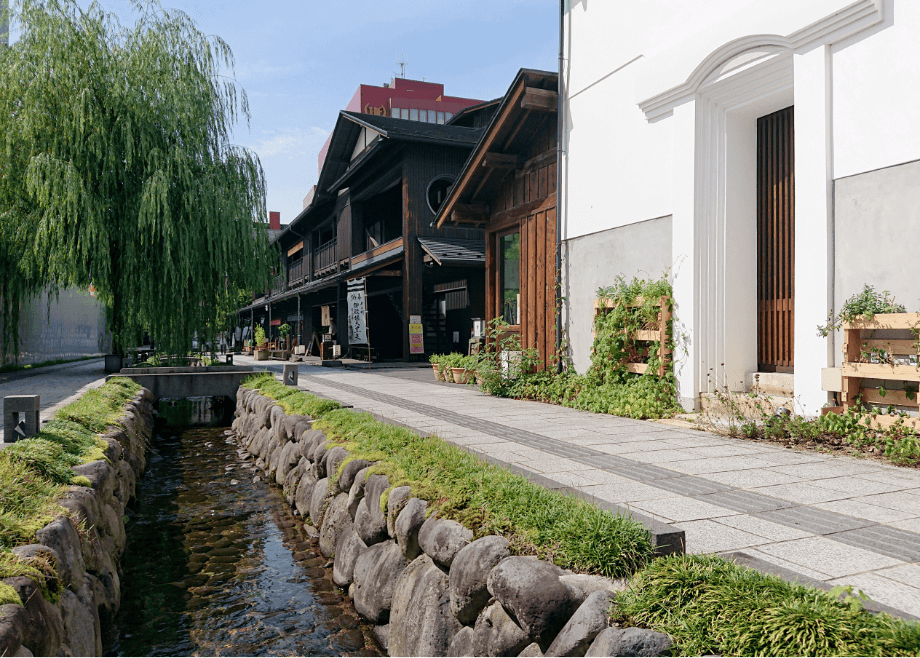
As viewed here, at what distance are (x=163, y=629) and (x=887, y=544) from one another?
432cm

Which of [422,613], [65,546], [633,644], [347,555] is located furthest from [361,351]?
[633,644]

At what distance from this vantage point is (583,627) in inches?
90.3

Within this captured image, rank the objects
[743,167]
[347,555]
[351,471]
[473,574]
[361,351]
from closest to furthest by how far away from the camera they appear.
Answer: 1. [473,574]
2. [347,555]
3. [351,471]
4. [743,167]
5. [361,351]

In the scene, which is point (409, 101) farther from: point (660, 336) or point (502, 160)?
point (660, 336)

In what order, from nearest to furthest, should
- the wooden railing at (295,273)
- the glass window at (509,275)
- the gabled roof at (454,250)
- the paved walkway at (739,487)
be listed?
the paved walkway at (739,487), the glass window at (509,275), the gabled roof at (454,250), the wooden railing at (295,273)

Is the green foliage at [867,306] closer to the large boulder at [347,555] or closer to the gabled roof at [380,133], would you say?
the large boulder at [347,555]

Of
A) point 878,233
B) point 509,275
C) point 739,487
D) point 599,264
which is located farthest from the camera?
point 509,275

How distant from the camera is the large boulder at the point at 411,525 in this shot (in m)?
3.71

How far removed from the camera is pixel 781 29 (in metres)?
6.31

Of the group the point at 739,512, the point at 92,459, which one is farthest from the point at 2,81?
the point at 739,512

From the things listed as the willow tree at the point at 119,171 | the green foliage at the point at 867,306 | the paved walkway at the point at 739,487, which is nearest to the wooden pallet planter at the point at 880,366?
the green foliage at the point at 867,306

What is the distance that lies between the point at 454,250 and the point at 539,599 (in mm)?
17239

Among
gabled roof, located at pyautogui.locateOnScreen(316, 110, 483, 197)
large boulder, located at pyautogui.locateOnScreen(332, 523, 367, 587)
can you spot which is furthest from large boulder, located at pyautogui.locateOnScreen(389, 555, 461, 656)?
gabled roof, located at pyautogui.locateOnScreen(316, 110, 483, 197)

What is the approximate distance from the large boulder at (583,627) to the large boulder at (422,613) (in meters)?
0.93
